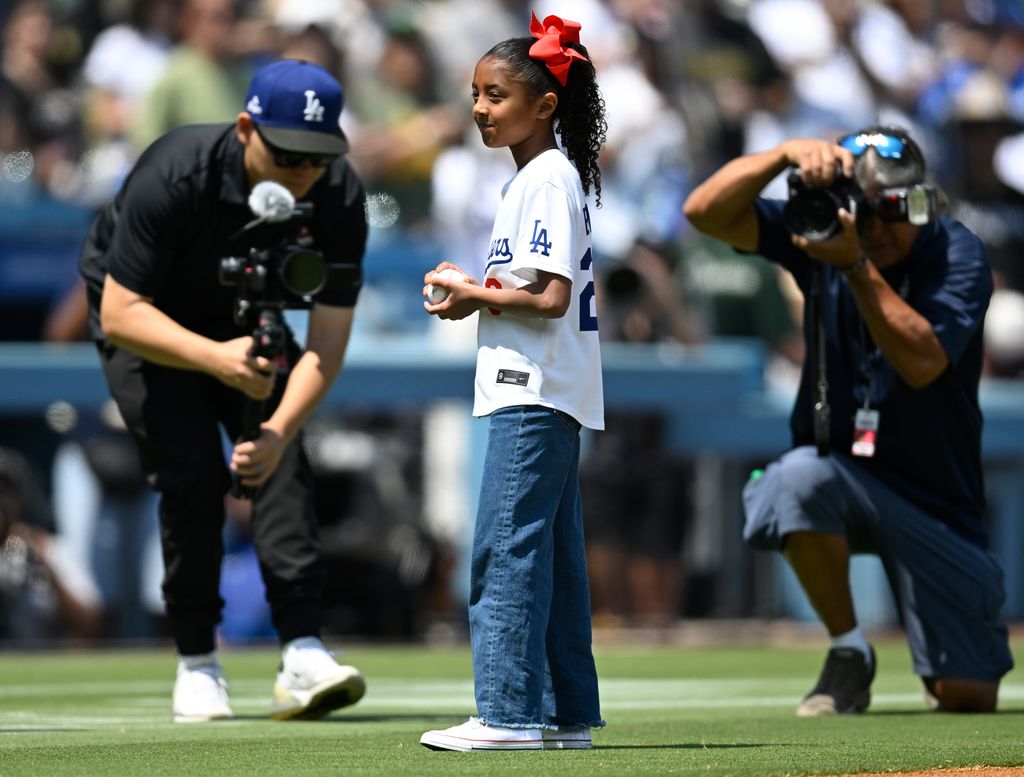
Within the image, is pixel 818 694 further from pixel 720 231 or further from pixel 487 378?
pixel 487 378

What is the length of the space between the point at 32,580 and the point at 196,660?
15.0 ft

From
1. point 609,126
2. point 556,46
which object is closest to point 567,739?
point 556,46

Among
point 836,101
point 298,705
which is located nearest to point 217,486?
point 298,705

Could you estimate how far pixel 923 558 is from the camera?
19.5 feet

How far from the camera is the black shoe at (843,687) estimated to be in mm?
5832

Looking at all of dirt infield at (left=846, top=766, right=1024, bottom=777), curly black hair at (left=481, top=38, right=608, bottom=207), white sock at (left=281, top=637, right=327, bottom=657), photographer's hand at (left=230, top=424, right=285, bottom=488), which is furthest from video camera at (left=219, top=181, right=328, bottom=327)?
dirt infield at (left=846, top=766, right=1024, bottom=777)

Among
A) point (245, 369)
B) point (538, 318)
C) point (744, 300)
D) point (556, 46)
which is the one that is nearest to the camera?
point (538, 318)

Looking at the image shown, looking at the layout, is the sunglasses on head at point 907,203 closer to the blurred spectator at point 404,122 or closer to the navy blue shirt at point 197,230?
the navy blue shirt at point 197,230

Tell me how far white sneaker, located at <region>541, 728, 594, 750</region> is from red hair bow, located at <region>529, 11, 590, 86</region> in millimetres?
1557

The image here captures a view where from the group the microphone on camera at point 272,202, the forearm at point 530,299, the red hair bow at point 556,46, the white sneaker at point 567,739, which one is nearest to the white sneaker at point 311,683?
the white sneaker at point 567,739

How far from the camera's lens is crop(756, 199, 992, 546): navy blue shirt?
5.95m

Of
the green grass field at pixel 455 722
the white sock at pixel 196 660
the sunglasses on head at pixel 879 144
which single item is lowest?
the green grass field at pixel 455 722

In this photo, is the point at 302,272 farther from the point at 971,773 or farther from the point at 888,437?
the point at 971,773

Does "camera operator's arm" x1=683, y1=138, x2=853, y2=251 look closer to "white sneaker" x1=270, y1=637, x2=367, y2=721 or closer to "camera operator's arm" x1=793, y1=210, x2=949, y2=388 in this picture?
"camera operator's arm" x1=793, y1=210, x2=949, y2=388
